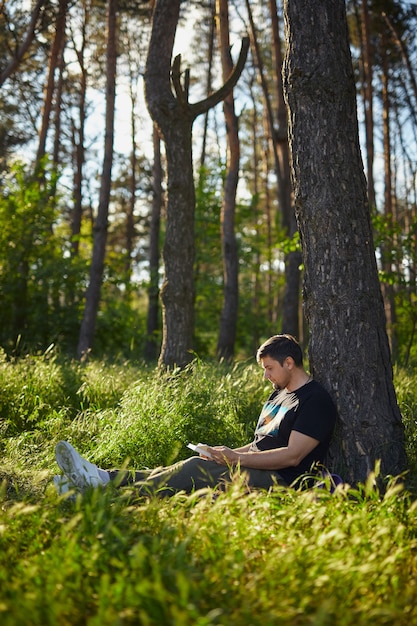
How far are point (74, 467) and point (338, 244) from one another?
2.49 meters

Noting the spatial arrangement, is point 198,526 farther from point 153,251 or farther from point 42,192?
point 153,251

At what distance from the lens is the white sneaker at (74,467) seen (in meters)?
4.30

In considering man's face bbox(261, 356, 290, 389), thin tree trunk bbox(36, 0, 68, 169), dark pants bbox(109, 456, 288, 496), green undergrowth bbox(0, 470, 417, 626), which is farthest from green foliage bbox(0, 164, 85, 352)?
green undergrowth bbox(0, 470, 417, 626)

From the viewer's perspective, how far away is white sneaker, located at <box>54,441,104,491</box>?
4.30m

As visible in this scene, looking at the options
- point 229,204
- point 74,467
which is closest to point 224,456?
point 74,467

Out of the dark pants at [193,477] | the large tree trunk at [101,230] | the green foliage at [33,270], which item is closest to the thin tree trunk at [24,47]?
the large tree trunk at [101,230]

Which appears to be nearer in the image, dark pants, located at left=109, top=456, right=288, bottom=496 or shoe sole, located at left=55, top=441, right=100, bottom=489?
shoe sole, located at left=55, top=441, right=100, bottom=489

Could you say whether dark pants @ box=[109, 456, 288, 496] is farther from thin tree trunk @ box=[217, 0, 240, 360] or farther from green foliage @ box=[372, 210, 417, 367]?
thin tree trunk @ box=[217, 0, 240, 360]

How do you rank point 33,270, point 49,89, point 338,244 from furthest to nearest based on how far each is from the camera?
point 49,89 → point 33,270 → point 338,244

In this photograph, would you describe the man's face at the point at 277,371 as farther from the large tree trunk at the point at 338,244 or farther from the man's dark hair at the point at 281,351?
the large tree trunk at the point at 338,244

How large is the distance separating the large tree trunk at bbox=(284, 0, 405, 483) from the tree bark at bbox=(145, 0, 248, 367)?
372 cm

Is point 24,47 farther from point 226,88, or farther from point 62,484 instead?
point 62,484

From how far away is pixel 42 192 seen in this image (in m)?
15.6

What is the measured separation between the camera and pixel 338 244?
200 inches
